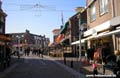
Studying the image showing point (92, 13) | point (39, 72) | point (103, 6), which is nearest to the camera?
point (39, 72)

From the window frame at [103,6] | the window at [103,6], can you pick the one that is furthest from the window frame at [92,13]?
the window at [103,6]

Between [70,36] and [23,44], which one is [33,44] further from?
[70,36]

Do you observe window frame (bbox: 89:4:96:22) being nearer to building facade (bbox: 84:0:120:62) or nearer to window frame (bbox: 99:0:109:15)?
building facade (bbox: 84:0:120:62)

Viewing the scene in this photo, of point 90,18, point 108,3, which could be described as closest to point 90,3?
point 90,18

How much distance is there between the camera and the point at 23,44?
122688 millimetres

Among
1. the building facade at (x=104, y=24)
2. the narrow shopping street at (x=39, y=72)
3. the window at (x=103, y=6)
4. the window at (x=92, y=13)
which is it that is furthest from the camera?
the window at (x=92, y=13)

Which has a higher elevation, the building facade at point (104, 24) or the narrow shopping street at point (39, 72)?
the building facade at point (104, 24)

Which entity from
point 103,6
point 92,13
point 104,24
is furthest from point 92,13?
point 104,24

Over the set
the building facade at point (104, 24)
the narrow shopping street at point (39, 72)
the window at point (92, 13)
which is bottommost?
the narrow shopping street at point (39, 72)

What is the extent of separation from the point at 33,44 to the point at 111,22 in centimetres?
10822

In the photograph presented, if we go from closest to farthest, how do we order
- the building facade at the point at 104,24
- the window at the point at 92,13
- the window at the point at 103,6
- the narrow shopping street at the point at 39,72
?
the narrow shopping street at the point at 39,72 → the building facade at the point at 104,24 → the window at the point at 103,6 → the window at the point at 92,13

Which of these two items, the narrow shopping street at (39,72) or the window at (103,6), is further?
the window at (103,6)

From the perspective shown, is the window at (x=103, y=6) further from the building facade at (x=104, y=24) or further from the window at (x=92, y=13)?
the window at (x=92, y=13)

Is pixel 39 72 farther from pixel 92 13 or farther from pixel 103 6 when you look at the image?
pixel 92 13
